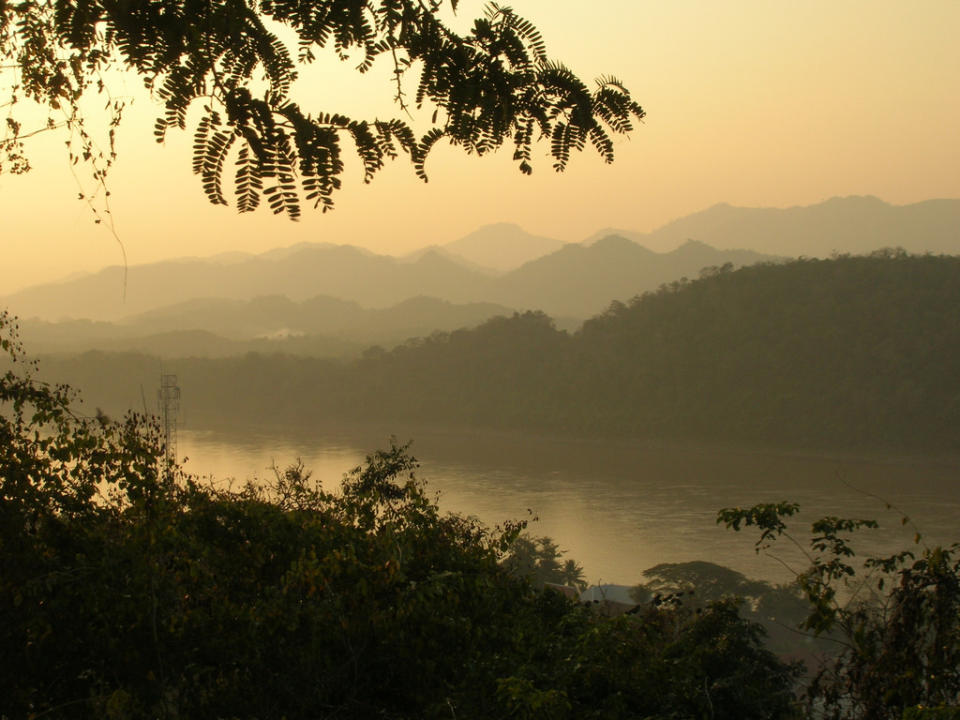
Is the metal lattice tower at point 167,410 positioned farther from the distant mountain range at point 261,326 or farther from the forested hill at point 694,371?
the distant mountain range at point 261,326

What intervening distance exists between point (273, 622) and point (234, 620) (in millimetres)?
105

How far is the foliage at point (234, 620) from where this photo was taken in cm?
210

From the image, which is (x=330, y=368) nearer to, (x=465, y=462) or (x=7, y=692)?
(x=465, y=462)

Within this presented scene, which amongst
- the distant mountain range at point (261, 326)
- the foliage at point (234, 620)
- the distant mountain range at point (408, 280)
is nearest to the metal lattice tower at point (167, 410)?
the foliage at point (234, 620)

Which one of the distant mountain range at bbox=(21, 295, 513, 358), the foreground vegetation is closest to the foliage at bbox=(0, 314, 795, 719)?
the foreground vegetation

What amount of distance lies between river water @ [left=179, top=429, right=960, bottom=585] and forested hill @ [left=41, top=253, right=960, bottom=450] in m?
2.17

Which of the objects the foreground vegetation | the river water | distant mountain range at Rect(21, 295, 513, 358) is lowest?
the river water

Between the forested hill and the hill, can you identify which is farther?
the hill

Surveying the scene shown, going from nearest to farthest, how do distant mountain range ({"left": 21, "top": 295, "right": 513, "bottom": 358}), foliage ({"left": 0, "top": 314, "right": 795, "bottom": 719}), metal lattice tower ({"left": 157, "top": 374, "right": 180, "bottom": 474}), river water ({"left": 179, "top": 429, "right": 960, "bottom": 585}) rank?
1. foliage ({"left": 0, "top": 314, "right": 795, "bottom": 719})
2. metal lattice tower ({"left": 157, "top": 374, "right": 180, "bottom": 474})
3. river water ({"left": 179, "top": 429, "right": 960, "bottom": 585})
4. distant mountain range ({"left": 21, "top": 295, "right": 513, "bottom": 358})

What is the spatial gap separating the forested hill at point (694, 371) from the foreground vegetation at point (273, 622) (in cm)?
2729

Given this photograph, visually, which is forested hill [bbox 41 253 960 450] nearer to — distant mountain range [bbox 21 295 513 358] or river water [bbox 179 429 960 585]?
river water [bbox 179 429 960 585]

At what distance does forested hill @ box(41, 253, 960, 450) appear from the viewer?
29.2m

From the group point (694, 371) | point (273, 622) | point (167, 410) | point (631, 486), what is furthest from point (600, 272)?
point (273, 622)

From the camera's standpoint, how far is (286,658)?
92.4 inches
